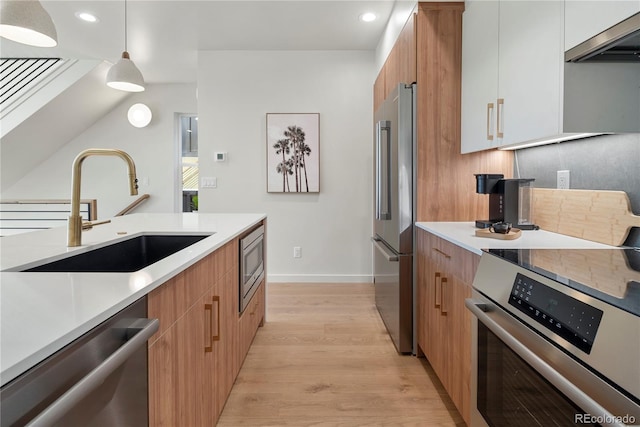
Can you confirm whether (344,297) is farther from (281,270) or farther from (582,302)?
(582,302)

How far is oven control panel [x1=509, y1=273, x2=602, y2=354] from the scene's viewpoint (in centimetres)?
76

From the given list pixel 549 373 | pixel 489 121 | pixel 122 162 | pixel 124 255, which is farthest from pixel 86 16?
pixel 549 373

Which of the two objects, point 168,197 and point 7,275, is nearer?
point 7,275

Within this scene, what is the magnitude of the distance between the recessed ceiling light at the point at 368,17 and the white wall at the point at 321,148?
768mm

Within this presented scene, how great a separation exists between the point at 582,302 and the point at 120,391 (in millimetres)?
1010

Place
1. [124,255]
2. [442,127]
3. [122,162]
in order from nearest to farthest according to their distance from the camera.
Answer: [124,255]
[442,127]
[122,162]

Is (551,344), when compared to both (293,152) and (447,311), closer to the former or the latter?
(447,311)

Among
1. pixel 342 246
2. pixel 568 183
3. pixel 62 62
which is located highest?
pixel 62 62

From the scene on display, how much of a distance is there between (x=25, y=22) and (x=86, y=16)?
2.12 meters

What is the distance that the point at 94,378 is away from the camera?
655 millimetres

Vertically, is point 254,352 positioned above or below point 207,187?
below

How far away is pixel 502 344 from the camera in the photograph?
1.14 m

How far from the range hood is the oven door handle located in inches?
36.0

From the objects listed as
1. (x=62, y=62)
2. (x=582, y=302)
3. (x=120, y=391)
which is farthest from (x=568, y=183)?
(x=62, y=62)
